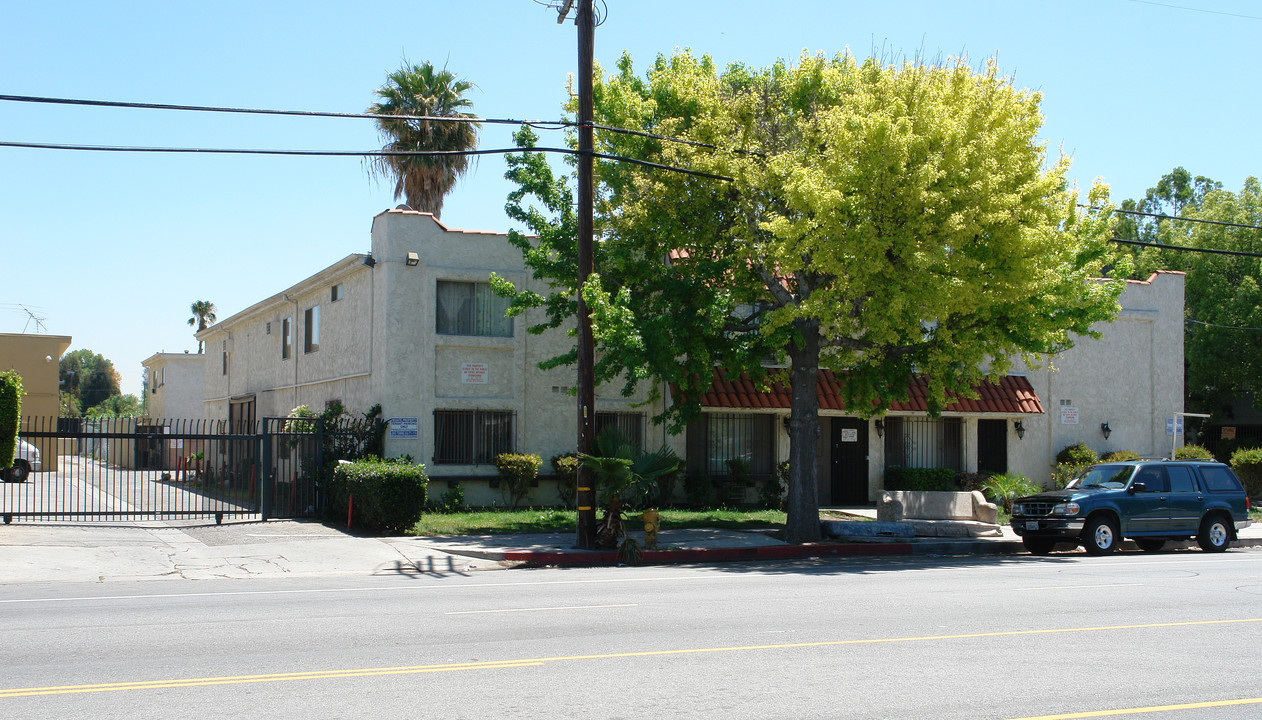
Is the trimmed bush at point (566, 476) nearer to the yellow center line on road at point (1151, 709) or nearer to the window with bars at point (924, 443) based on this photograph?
the window with bars at point (924, 443)

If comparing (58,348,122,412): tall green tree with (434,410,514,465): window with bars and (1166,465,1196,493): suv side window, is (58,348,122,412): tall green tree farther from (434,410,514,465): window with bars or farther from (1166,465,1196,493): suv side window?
(1166,465,1196,493): suv side window

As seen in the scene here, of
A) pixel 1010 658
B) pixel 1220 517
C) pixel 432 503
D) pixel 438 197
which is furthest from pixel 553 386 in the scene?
pixel 1010 658

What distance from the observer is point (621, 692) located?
21.8ft

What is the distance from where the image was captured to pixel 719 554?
16750 mm

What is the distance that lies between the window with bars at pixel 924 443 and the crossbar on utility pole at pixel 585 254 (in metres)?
11.5

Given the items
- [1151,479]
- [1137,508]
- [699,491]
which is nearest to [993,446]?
[1151,479]

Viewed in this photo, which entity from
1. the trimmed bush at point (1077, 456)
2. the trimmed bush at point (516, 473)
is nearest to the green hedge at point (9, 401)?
the trimmed bush at point (516, 473)

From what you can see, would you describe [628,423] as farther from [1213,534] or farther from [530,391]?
[1213,534]

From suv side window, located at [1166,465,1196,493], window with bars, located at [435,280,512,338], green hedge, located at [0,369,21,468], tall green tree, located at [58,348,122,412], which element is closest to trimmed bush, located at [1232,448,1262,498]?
suv side window, located at [1166,465,1196,493]

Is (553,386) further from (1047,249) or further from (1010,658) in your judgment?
(1010,658)

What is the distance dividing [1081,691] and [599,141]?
573 inches

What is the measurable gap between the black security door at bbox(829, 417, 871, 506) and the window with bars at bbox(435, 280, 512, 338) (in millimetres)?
8878

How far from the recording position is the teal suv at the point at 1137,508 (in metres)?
17.7

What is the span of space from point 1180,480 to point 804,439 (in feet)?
22.8
